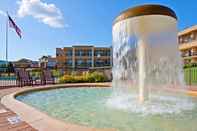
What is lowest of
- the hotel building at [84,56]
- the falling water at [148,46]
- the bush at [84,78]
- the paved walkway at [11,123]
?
the paved walkway at [11,123]

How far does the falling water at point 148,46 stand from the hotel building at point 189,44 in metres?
32.0

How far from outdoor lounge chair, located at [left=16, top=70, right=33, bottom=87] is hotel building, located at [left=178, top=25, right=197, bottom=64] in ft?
97.3

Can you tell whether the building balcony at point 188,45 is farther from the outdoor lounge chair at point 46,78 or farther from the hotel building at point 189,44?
the outdoor lounge chair at point 46,78

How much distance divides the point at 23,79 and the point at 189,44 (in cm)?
3256

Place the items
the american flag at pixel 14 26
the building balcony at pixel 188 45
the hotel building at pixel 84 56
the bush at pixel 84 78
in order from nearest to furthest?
the bush at pixel 84 78
the american flag at pixel 14 26
the building balcony at pixel 188 45
the hotel building at pixel 84 56

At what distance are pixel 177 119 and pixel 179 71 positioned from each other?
296 centimetres

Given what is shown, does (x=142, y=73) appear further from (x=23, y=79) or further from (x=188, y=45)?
(x=188, y=45)

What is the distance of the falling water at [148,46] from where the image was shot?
7.04 meters

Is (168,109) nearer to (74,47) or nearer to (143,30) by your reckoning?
(143,30)

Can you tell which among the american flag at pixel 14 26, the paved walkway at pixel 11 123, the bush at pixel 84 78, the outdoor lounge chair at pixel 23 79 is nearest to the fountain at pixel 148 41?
the paved walkway at pixel 11 123

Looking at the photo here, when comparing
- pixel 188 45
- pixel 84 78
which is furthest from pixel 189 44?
pixel 84 78

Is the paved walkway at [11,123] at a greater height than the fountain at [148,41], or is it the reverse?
the fountain at [148,41]

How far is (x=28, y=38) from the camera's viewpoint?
3145cm

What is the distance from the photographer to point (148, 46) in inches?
282
